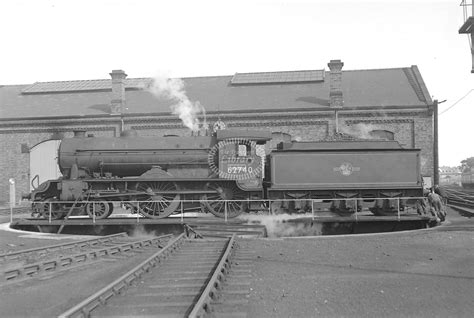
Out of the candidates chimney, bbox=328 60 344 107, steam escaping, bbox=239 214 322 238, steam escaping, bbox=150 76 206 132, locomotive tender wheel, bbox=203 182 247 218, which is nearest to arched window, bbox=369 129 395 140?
chimney, bbox=328 60 344 107

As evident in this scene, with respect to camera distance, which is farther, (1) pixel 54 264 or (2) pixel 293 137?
(2) pixel 293 137

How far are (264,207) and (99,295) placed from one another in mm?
10076

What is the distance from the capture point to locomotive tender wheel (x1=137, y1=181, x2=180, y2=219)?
14.8m

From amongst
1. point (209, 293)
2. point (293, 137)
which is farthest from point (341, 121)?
point (209, 293)

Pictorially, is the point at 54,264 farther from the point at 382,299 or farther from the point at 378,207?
the point at 378,207

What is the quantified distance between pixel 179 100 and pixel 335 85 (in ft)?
31.2

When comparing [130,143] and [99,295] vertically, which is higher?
[130,143]

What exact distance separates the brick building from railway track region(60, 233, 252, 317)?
673 inches

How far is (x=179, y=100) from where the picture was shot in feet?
90.6

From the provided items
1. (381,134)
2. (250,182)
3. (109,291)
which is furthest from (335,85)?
(109,291)

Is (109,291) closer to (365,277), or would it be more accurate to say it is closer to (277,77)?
(365,277)

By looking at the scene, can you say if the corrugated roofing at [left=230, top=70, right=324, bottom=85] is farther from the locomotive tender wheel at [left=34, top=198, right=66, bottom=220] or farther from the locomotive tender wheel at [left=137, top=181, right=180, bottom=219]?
the locomotive tender wheel at [left=34, top=198, right=66, bottom=220]

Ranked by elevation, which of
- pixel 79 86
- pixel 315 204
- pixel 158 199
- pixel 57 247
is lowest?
pixel 57 247

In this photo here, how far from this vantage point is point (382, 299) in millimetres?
5824
